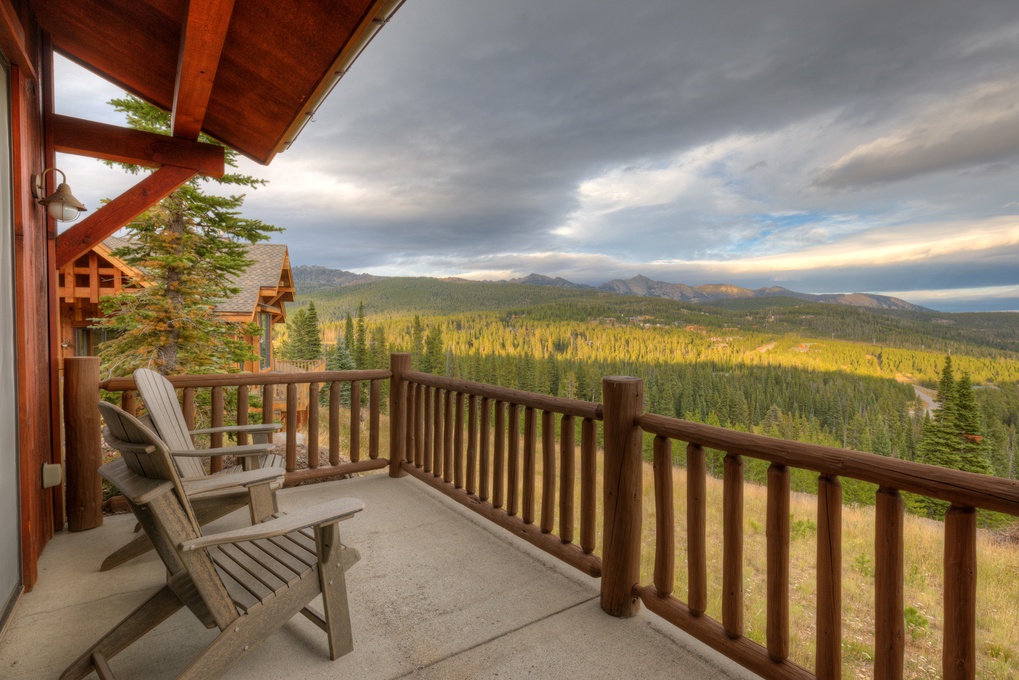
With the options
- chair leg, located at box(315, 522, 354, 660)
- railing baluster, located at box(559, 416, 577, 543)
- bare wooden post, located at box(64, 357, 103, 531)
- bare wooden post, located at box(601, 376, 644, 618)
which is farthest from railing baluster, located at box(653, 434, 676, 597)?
bare wooden post, located at box(64, 357, 103, 531)

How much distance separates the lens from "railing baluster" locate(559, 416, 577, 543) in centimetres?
257

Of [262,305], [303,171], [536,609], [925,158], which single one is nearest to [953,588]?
[536,609]

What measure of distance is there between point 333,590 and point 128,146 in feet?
12.1

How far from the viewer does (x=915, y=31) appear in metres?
30.6

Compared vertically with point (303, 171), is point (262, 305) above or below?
below

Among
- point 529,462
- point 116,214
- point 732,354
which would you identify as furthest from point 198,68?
point 732,354

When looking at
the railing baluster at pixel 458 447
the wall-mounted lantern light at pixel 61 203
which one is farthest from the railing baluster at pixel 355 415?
the wall-mounted lantern light at pixel 61 203

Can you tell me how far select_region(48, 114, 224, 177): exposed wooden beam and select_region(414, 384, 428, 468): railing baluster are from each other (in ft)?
8.26

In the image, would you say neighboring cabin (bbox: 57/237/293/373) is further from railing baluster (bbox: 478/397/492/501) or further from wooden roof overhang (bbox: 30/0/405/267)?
railing baluster (bbox: 478/397/492/501)

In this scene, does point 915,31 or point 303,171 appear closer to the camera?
point 303,171

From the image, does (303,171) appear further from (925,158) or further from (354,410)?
(925,158)

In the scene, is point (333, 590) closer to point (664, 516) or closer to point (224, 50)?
point (664, 516)

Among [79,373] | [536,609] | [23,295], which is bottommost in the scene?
[536,609]

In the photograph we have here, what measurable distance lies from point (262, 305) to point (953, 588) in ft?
46.6
